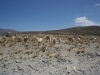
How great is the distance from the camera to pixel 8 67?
20.6 feet

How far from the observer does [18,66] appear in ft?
20.9

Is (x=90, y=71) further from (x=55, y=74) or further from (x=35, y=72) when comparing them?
(x=35, y=72)

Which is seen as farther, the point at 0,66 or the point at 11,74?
the point at 0,66

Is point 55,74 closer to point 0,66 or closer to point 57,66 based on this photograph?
point 57,66

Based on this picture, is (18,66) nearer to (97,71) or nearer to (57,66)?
(57,66)

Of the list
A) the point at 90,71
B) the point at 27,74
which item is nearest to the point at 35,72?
the point at 27,74

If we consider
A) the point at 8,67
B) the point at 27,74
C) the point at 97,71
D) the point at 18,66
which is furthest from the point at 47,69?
the point at 97,71

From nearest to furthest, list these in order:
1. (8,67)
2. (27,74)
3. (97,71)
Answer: (27,74), (97,71), (8,67)

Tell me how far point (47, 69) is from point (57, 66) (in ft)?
2.30

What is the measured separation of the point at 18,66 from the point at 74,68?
9.76ft

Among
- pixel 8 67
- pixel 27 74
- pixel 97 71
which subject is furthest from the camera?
pixel 8 67

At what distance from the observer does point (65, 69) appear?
6.06 m

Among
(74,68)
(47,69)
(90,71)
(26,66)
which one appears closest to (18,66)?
(26,66)

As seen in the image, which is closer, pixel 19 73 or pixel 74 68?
pixel 19 73
